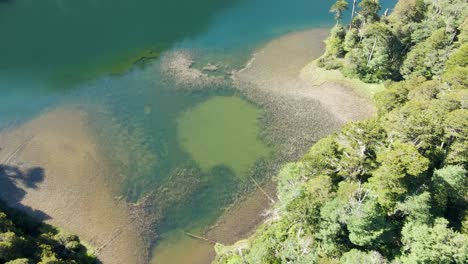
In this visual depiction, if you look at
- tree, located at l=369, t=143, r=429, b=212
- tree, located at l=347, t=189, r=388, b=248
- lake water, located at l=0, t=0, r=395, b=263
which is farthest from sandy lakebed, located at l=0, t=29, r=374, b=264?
tree, located at l=369, t=143, r=429, b=212

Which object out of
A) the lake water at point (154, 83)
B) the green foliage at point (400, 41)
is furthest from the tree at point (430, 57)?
the lake water at point (154, 83)

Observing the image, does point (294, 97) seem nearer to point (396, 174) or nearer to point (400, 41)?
point (400, 41)

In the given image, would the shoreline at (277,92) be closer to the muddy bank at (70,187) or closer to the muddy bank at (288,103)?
the muddy bank at (288,103)

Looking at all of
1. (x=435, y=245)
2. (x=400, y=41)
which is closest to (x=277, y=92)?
(x=400, y=41)

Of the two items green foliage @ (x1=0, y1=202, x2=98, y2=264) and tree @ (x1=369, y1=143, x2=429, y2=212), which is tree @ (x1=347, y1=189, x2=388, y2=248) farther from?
green foliage @ (x1=0, y1=202, x2=98, y2=264)

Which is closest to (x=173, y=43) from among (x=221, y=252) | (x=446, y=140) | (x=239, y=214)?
(x=239, y=214)

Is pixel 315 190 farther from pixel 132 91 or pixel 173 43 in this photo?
pixel 173 43
